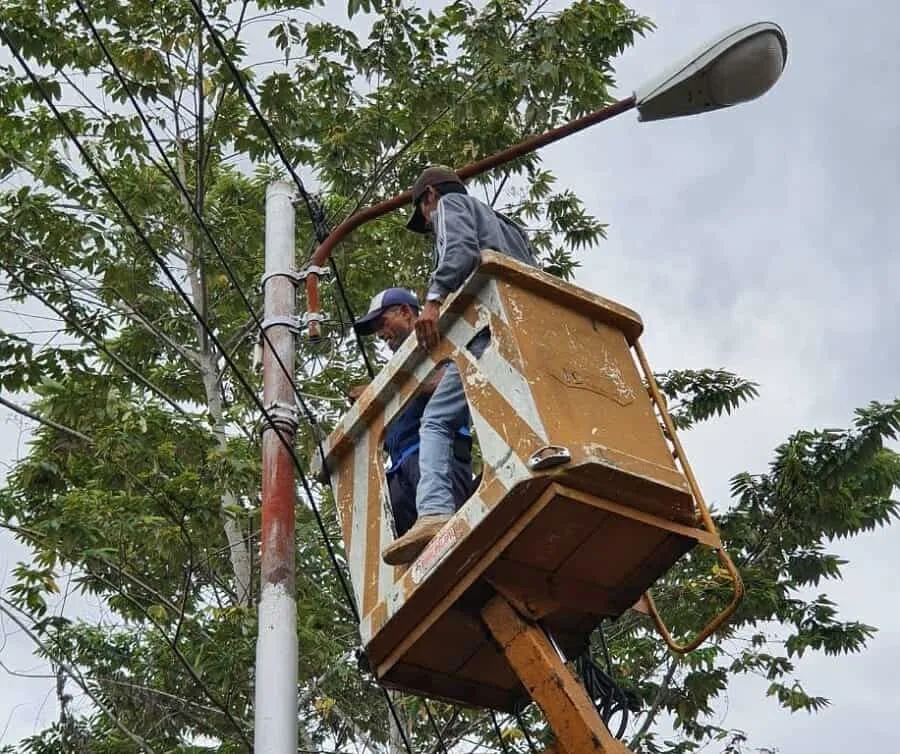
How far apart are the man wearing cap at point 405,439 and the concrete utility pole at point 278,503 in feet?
0.97

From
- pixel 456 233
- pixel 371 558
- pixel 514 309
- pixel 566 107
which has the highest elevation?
pixel 566 107

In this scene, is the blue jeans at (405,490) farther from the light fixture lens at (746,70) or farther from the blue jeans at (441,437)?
the light fixture lens at (746,70)

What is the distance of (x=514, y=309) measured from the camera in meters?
3.88

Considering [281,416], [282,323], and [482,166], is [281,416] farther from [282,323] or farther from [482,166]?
[482,166]

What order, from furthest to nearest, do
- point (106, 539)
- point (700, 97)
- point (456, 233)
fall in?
1. point (106, 539)
2. point (700, 97)
3. point (456, 233)

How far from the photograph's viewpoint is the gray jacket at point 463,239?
4.17m

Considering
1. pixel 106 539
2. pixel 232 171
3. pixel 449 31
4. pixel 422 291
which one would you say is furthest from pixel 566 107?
pixel 106 539

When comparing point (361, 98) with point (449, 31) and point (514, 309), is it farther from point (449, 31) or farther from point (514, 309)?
point (514, 309)

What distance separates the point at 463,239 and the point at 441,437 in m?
0.64

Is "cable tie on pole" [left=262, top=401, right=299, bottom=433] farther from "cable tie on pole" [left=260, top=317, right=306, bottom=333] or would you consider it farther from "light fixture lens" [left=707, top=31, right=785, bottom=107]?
"light fixture lens" [left=707, top=31, right=785, bottom=107]

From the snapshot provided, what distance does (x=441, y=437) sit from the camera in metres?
4.16

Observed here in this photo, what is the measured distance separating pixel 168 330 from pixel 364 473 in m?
4.43

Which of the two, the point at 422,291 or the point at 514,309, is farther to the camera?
the point at 422,291

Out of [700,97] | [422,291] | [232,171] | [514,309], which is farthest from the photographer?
[232,171]
